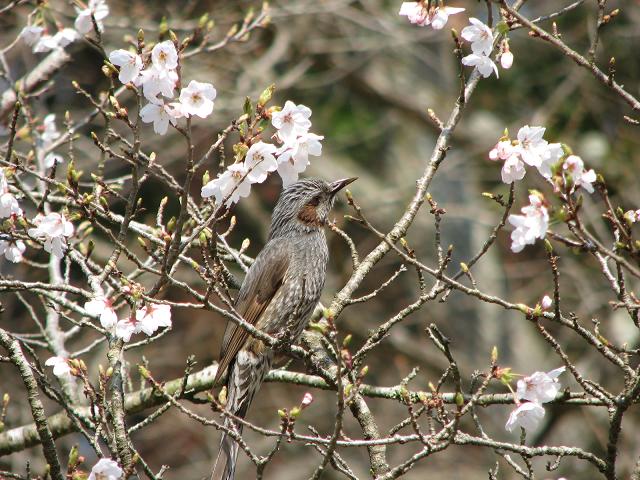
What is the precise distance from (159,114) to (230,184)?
0.37 m

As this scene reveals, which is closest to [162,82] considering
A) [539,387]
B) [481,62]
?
[481,62]

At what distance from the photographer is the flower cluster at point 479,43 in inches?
115

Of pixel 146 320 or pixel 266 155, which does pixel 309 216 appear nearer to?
pixel 266 155

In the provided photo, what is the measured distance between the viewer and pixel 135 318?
2846 millimetres

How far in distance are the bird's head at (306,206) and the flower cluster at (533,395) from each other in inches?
→ 106

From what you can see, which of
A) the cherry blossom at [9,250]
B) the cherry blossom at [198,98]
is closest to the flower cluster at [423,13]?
the cherry blossom at [198,98]

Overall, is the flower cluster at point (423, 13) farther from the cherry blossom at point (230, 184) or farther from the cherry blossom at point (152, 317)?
the cherry blossom at point (152, 317)

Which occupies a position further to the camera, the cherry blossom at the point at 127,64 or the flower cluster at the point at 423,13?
the flower cluster at the point at 423,13

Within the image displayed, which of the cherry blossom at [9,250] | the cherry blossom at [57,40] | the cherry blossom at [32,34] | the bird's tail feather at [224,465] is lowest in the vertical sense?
the bird's tail feather at [224,465]

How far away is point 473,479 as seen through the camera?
989 cm

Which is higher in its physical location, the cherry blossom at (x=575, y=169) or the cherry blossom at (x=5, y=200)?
the cherry blossom at (x=5, y=200)

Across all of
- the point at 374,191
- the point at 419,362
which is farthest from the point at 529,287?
the point at 374,191

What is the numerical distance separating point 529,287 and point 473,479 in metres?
2.55

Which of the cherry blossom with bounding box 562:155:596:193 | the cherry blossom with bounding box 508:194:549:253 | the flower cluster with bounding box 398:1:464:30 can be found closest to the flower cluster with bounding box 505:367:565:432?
the cherry blossom with bounding box 508:194:549:253
